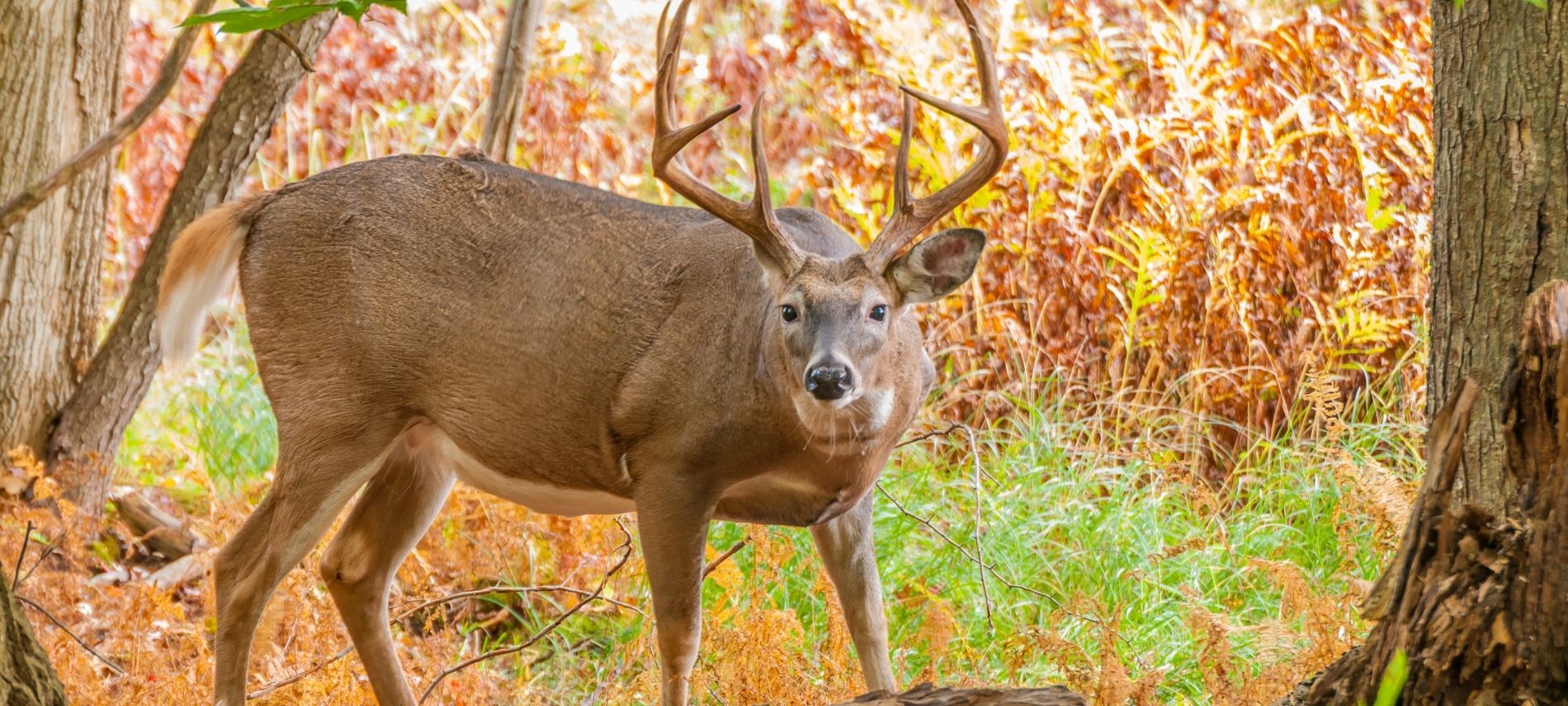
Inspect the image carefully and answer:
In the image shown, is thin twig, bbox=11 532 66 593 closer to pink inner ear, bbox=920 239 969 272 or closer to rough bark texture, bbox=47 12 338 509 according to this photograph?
rough bark texture, bbox=47 12 338 509

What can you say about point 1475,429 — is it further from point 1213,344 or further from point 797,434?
point 1213,344

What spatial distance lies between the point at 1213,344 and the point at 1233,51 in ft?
6.14

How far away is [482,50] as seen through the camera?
1118cm

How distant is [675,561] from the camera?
4.52 m

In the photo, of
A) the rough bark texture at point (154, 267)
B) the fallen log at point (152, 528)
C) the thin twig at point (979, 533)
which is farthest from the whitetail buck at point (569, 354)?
the fallen log at point (152, 528)

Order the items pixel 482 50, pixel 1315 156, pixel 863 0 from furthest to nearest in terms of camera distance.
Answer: pixel 482 50, pixel 863 0, pixel 1315 156

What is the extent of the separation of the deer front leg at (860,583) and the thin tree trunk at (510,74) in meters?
2.44

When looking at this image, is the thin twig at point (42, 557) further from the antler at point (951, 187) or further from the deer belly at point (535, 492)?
the antler at point (951, 187)

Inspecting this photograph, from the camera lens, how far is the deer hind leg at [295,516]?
4.88 m

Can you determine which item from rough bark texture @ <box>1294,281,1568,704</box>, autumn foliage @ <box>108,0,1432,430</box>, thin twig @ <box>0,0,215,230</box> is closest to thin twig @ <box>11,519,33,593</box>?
thin twig @ <box>0,0,215,230</box>

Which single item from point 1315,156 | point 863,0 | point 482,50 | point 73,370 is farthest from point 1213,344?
point 482,50

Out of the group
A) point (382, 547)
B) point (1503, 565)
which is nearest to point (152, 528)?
point (382, 547)

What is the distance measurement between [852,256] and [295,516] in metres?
1.90

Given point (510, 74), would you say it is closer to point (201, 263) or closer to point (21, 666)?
point (201, 263)
